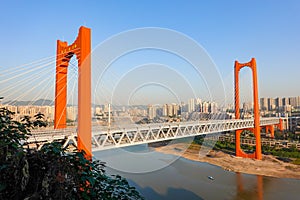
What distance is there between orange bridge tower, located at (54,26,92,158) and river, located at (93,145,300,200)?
2429 mm

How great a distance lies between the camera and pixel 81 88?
3145 mm

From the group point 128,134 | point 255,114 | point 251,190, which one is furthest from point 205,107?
point 128,134

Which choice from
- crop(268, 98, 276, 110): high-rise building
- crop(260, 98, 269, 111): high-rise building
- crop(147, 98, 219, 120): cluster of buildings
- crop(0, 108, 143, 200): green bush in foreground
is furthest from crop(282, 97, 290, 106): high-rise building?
crop(0, 108, 143, 200): green bush in foreground

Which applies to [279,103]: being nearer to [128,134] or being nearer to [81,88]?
[128,134]

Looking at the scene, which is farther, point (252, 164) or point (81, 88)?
point (252, 164)

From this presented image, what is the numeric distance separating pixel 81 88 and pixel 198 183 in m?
4.41

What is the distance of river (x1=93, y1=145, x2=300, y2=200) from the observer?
17.1ft

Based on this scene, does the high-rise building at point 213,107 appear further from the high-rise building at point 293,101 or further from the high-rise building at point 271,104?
the high-rise building at point 293,101

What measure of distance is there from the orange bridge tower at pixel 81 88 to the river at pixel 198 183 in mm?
2429

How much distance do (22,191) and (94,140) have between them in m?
3.23

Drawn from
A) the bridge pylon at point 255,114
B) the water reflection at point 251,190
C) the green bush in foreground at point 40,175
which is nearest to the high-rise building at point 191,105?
the bridge pylon at point 255,114

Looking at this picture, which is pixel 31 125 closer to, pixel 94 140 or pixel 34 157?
pixel 34 157

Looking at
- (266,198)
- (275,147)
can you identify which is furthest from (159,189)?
(275,147)

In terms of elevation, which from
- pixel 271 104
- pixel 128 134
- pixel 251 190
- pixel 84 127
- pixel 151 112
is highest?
pixel 271 104
